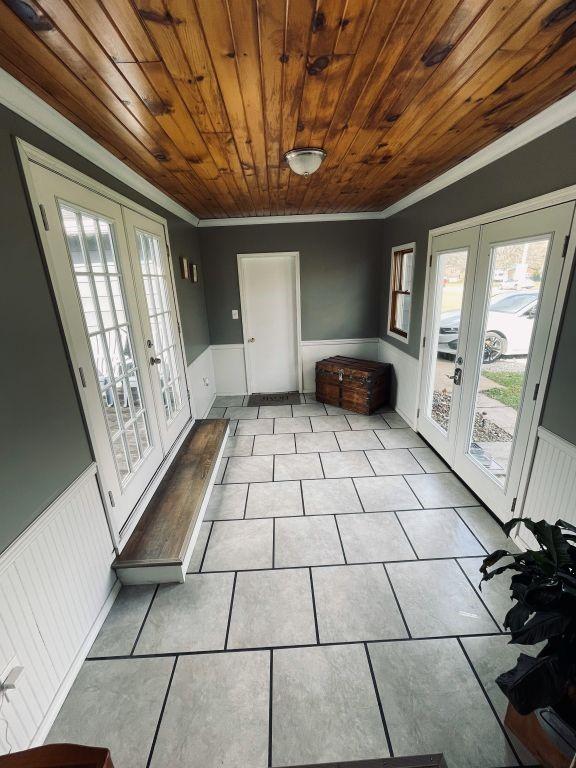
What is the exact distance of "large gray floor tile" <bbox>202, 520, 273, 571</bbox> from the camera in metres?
2.06

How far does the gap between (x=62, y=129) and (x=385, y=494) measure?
2.96 meters

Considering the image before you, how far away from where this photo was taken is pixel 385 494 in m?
2.64

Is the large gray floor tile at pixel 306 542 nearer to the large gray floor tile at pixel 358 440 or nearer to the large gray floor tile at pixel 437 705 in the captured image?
the large gray floor tile at pixel 437 705

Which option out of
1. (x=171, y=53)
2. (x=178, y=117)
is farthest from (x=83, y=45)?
(x=178, y=117)

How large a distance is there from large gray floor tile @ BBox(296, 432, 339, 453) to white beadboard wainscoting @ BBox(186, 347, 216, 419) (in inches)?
50.2

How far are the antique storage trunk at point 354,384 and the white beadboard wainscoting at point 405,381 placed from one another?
0.55 ft

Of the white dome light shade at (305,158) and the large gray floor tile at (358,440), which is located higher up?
the white dome light shade at (305,158)

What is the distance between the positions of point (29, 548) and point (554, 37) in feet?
8.64

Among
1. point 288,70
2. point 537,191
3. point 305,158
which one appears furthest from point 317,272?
point 288,70

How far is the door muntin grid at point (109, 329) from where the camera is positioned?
1.78 m

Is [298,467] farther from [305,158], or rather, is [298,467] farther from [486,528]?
[305,158]

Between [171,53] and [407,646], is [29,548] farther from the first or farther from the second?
[171,53]

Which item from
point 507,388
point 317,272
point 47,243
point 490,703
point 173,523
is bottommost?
point 490,703

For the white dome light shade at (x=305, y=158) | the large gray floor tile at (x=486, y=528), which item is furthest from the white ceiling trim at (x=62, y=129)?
the large gray floor tile at (x=486, y=528)
